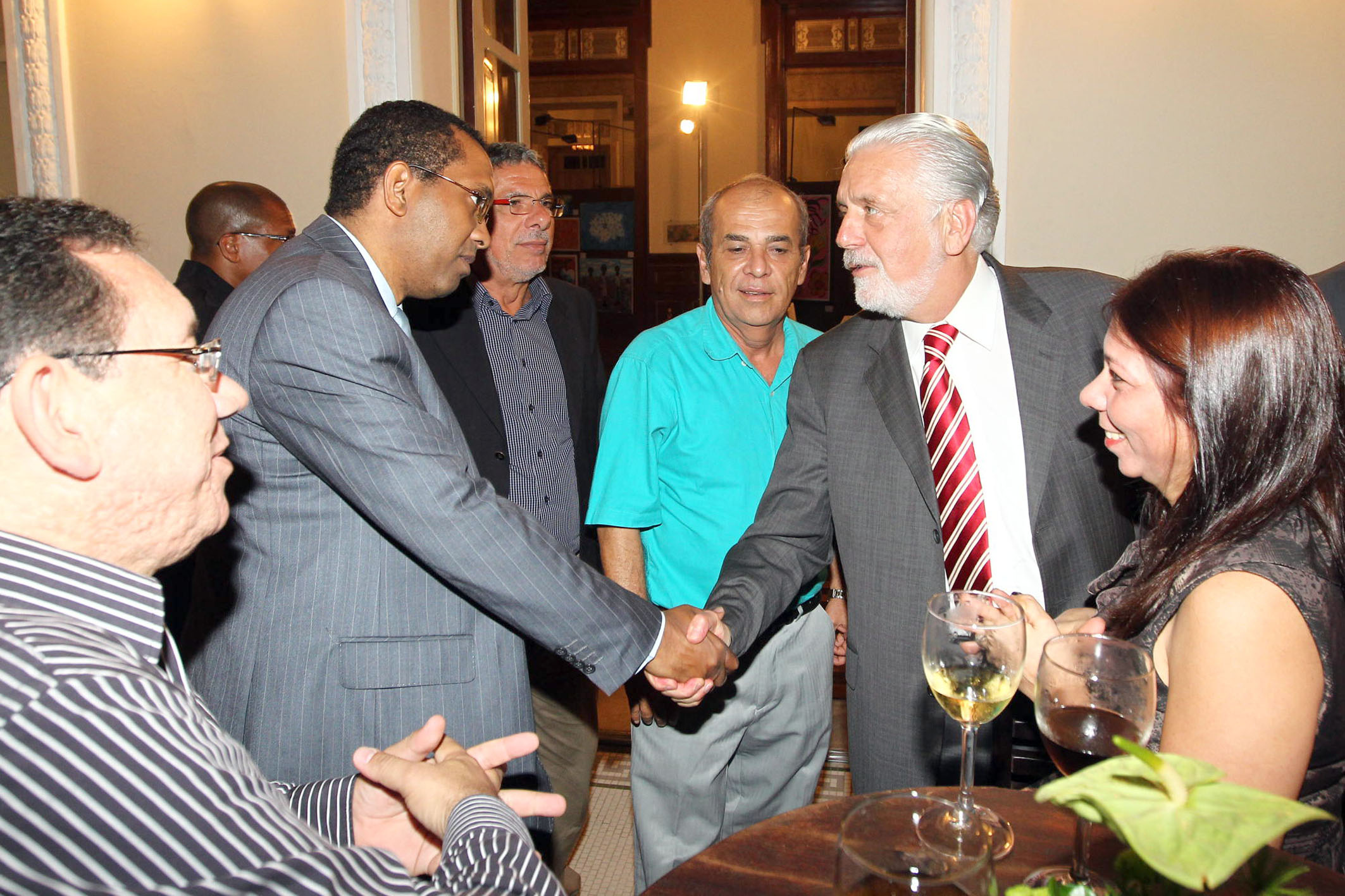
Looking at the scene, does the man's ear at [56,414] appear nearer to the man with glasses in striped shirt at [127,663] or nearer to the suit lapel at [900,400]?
the man with glasses in striped shirt at [127,663]

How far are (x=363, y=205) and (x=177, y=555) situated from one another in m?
1.11

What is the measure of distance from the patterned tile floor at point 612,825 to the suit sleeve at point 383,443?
1376 mm

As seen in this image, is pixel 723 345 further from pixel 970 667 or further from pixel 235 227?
pixel 235 227

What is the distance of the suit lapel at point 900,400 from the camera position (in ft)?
6.36

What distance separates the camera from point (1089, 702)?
3.37 ft

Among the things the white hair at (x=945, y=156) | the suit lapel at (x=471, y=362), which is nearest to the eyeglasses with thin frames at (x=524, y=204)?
the suit lapel at (x=471, y=362)

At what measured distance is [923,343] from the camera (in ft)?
6.65

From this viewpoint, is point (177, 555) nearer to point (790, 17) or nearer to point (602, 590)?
point (602, 590)

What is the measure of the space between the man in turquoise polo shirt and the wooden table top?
3.36ft

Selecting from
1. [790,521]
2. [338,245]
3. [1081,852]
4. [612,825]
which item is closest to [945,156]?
[790,521]

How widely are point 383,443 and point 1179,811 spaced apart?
136 cm

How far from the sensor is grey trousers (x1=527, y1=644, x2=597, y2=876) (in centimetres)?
278

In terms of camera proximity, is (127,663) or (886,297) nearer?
(127,663)

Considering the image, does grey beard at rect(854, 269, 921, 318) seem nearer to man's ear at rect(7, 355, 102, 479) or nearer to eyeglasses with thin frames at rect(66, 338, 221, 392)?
eyeglasses with thin frames at rect(66, 338, 221, 392)
